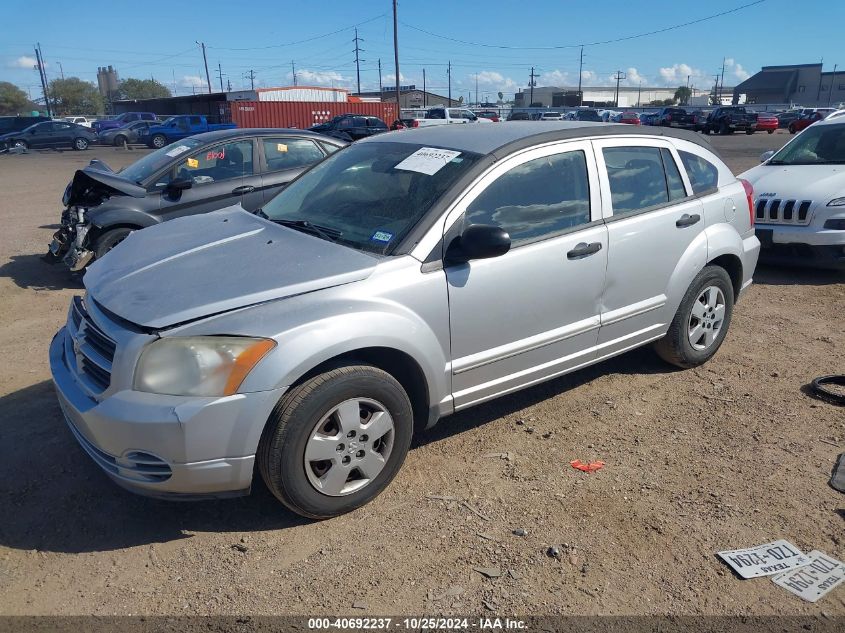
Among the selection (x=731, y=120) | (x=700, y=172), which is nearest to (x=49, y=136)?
(x=700, y=172)

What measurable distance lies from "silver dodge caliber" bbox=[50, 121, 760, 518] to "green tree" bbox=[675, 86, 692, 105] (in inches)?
4720

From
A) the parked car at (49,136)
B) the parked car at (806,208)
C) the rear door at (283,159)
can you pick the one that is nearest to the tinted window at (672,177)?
the parked car at (806,208)

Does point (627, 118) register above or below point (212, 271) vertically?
below

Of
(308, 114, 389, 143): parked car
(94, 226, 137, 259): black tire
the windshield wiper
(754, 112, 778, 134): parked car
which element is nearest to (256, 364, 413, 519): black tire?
the windshield wiper

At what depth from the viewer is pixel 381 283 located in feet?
10.4

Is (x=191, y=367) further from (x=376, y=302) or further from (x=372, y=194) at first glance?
(x=372, y=194)

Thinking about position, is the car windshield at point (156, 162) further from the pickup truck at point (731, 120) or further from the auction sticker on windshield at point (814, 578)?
the pickup truck at point (731, 120)

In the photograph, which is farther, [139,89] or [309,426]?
[139,89]

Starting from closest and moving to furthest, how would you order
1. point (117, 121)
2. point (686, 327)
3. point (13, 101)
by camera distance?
point (686, 327) → point (117, 121) → point (13, 101)

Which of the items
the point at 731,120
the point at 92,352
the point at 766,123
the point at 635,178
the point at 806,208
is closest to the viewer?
the point at 92,352

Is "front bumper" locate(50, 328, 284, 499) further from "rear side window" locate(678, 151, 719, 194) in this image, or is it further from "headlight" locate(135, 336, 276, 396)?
"rear side window" locate(678, 151, 719, 194)

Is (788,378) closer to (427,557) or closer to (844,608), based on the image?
(844,608)

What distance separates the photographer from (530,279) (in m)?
3.69

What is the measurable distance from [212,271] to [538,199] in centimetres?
185
